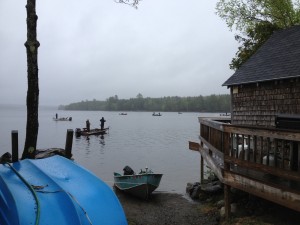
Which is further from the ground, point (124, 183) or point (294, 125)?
point (294, 125)

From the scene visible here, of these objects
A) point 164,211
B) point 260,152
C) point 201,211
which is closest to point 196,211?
point 201,211

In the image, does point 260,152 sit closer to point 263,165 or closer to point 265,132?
point 263,165

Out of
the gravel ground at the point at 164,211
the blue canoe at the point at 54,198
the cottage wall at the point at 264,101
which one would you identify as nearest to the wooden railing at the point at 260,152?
the gravel ground at the point at 164,211

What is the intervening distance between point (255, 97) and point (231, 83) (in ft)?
4.71

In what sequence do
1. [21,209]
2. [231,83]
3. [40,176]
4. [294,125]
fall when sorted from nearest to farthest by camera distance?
[21,209], [40,176], [294,125], [231,83]

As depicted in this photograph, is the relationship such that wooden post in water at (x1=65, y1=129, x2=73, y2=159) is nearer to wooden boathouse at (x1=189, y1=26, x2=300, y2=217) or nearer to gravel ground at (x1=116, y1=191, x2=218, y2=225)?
gravel ground at (x1=116, y1=191, x2=218, y2=225)

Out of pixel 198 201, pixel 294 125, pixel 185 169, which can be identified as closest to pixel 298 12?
pixel 185 169

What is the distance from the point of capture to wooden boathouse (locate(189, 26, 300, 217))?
282 inches

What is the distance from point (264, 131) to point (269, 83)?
6.83 metres

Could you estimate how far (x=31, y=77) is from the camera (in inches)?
361

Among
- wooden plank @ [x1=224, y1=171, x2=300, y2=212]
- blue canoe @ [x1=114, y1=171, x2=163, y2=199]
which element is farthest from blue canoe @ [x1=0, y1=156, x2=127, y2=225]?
blue canoe @ [x1=114, y1=171, x2=163, y2=199]

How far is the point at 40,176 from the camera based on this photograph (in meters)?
7.20

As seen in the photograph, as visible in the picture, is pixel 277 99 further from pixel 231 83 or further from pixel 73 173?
pixel 73 173

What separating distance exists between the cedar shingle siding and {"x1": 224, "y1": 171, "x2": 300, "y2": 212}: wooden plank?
16.0ft
